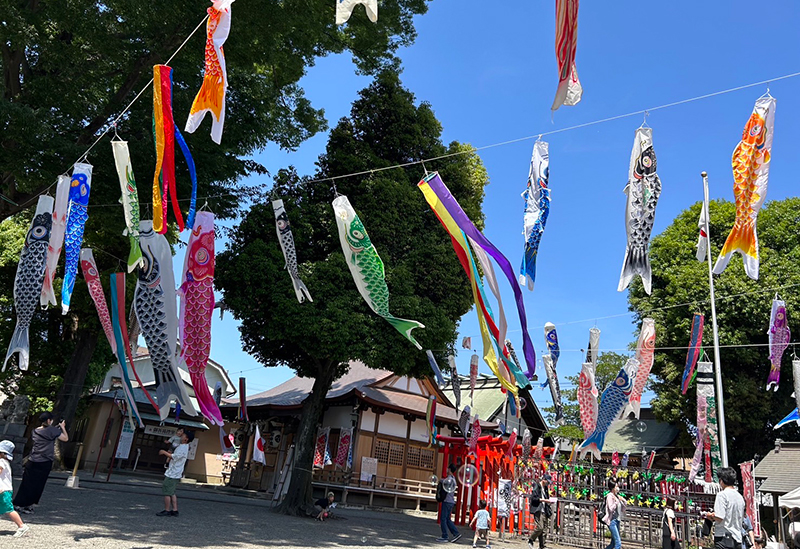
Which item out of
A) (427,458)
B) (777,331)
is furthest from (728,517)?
(427,458)

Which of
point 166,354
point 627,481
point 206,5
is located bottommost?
point 627,481

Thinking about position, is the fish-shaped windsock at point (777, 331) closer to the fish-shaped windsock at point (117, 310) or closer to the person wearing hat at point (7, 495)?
the fish-shaped windsock at point (117, 310)

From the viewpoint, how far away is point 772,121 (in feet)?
24.2

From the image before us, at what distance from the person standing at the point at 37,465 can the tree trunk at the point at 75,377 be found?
9291 mm

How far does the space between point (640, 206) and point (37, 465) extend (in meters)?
9.22

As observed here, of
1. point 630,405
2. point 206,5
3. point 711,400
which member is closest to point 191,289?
point 206,5

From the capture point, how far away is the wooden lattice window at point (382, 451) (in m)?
19.5

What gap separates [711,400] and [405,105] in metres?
11.5

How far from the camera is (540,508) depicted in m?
11.3

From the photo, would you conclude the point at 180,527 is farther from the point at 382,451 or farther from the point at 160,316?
the point at 382,451

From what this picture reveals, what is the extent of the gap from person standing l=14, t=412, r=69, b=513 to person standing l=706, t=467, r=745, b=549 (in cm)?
842

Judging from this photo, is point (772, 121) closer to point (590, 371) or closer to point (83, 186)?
point (590, 371)

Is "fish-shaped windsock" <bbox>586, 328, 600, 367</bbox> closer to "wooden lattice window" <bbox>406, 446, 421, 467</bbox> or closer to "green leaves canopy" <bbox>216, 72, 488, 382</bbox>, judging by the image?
"green leaves canopy" <bbox>216, 72, 488, 382</bbox>

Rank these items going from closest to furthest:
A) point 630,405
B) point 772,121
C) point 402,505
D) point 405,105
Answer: point 772,121 < point 630,405 < point 405,105 < point 402,505
